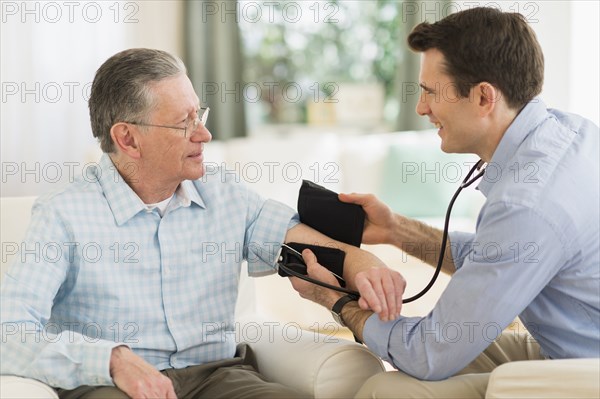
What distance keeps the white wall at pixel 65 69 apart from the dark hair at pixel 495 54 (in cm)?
240

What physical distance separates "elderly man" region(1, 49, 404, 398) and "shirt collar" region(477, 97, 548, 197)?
14.3 inches

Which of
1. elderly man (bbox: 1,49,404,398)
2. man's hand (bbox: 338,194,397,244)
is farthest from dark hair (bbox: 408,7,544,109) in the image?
elderly man (bbox: 1,49,404,398)

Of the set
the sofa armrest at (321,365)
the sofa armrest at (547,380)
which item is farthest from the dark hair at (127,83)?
the sofa armrest at (547,380)

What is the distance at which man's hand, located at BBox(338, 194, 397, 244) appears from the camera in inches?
82.9

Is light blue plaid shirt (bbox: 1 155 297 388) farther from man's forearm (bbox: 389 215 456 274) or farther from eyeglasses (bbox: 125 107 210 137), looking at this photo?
man's forearm (bbox: 389 215 456 274)

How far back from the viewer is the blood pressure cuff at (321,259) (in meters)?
1.99

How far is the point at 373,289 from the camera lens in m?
1.83

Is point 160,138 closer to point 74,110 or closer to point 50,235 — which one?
point 50,235

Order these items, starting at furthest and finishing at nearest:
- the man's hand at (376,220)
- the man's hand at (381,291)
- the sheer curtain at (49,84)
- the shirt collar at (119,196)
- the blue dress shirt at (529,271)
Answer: the sheer curtain at (49,84) → the man's hand at (376,220) → the shirt collar at (119,196) → the man's hand at (381,291) → the blue dress shirt at (529,271)

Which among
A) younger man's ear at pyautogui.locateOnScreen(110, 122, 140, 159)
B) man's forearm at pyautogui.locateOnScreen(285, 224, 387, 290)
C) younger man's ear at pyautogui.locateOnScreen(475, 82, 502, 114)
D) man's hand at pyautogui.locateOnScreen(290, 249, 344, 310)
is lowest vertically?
man's hand at pyautogui.locateOnScreen(290, 249, 344, 310)

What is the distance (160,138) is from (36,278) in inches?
18.2

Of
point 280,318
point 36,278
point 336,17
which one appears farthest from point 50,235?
point 336,17

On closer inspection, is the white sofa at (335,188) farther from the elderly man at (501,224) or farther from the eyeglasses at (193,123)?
the eyeglasses at (193,123)

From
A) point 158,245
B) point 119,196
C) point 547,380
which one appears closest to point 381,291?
point 547,380
